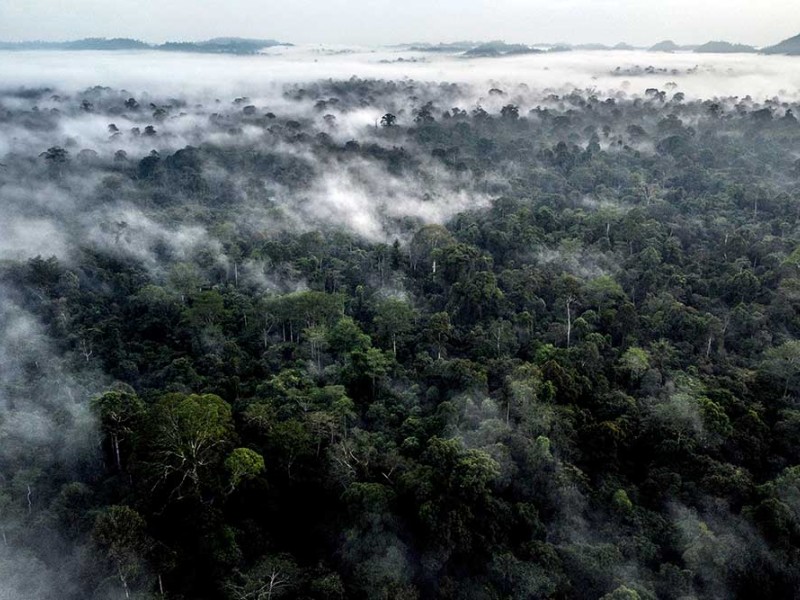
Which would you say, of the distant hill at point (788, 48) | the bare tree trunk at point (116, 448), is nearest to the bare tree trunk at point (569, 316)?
the bare tree trunk at point (116, 448)

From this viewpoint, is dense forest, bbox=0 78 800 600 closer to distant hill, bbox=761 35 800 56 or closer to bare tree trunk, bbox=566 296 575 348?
bare tree trunk, bbox=566 296 575 348

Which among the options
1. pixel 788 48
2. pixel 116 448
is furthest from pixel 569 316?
pixel 788 48

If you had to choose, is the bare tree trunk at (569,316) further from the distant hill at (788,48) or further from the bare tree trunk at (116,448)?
the distant hill at (788,48)

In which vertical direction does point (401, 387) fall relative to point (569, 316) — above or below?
below

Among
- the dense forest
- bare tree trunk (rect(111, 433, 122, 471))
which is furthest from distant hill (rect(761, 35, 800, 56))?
bare tree trunk (rect(111, 433, 122, 471))

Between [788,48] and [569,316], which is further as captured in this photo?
[788,48]

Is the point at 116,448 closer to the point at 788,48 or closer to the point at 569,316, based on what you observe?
the point at 569,316
